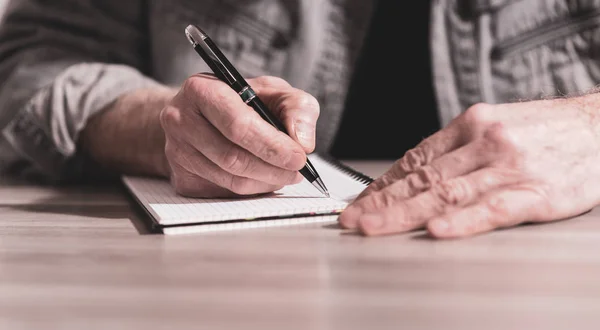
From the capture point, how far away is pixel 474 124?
663 mm

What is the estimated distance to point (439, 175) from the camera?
0.65m

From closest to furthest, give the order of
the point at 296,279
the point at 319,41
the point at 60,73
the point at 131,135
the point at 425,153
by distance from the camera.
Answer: the point at 296,279 → the point at 425,153 → the point at 131,135 → the point at 60,73 → the point at 319,41

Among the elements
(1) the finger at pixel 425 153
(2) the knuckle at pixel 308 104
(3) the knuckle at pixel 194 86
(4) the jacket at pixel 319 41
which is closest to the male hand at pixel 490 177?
(1) the finger at pixel 425 153

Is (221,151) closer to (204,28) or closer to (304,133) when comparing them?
(304,133)

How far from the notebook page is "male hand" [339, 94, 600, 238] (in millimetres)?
52

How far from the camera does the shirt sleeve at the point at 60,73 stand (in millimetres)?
1060

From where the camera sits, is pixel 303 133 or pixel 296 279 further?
pixel 303 133

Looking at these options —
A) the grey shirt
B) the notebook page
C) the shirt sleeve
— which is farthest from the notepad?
the grey shirt

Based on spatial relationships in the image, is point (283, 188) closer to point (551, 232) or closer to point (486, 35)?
point (551, 232)

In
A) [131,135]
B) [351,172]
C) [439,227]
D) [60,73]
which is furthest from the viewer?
[60,73]

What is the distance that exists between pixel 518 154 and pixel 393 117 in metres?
0.76

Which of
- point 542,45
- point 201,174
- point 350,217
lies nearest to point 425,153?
point 350,217

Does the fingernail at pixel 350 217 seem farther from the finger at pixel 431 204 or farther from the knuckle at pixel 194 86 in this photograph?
the knuckle at pixel 194 86

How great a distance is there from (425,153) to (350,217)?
119mm
